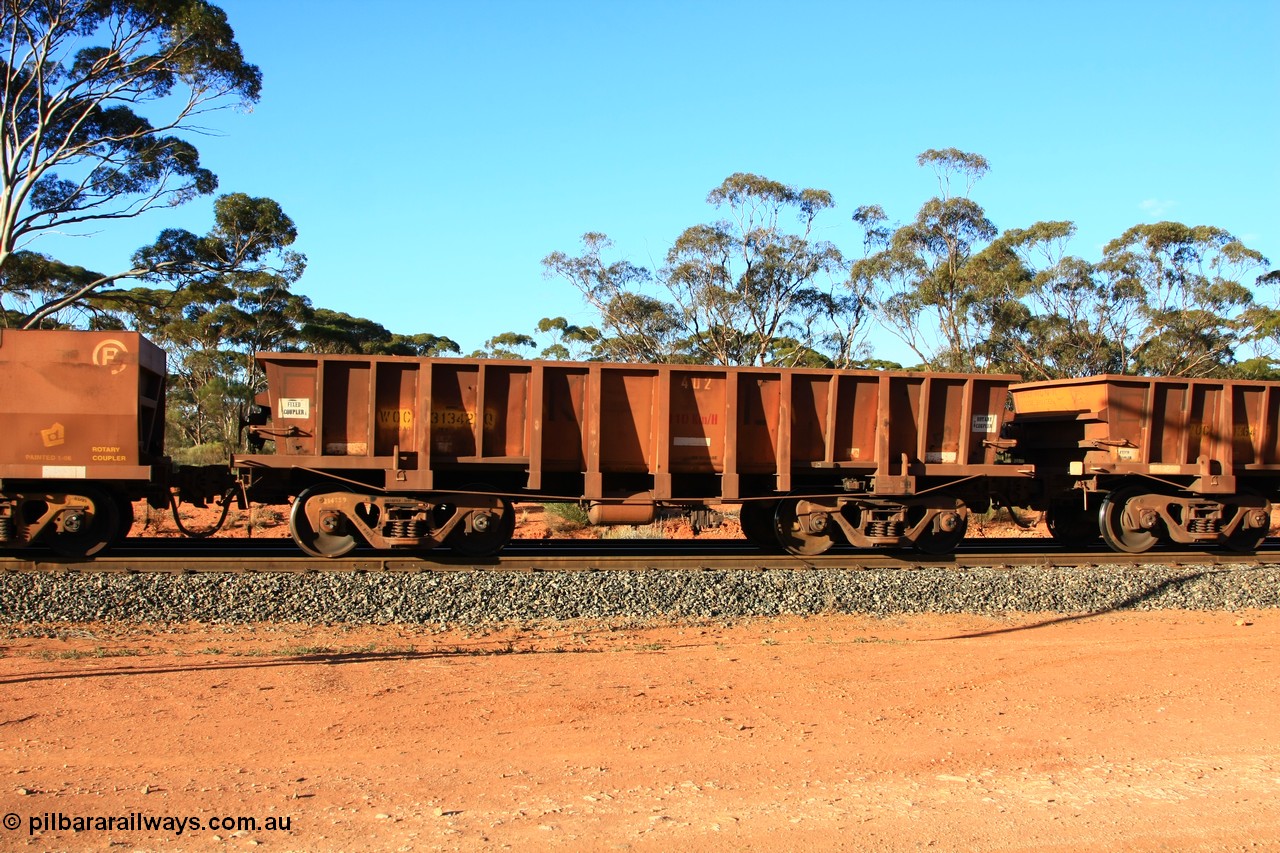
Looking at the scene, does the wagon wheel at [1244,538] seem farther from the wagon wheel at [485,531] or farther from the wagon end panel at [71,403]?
the wagon end panel at [71,403]

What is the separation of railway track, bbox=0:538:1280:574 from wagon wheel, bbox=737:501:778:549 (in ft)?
0.64

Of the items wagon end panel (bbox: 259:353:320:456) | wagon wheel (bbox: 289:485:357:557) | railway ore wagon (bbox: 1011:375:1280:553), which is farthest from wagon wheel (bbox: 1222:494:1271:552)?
wagon end panel (bbox: 259:353:320:456)

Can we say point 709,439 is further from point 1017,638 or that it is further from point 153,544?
point 153,544

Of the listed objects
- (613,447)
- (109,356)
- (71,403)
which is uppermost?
(109,356)

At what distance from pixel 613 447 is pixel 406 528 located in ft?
8.38

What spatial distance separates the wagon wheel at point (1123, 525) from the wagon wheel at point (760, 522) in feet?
15.1

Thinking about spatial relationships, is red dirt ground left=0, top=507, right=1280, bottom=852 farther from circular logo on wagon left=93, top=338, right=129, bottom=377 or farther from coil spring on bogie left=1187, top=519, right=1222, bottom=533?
coil spring on bogie left=1187, top=519, right=1222, bottom=533

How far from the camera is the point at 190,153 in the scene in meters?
29.6

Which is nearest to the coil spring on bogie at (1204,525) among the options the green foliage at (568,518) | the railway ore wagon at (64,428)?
the green foliage at (568,518)

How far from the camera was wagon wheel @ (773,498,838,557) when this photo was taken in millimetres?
11406

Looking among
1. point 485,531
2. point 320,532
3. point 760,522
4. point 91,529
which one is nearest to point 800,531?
point 760,522

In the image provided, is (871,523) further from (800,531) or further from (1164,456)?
(1164,456)

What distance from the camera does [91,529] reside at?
10219mm

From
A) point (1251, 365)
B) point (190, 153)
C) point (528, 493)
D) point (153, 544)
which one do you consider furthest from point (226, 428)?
point (1251, 365)
